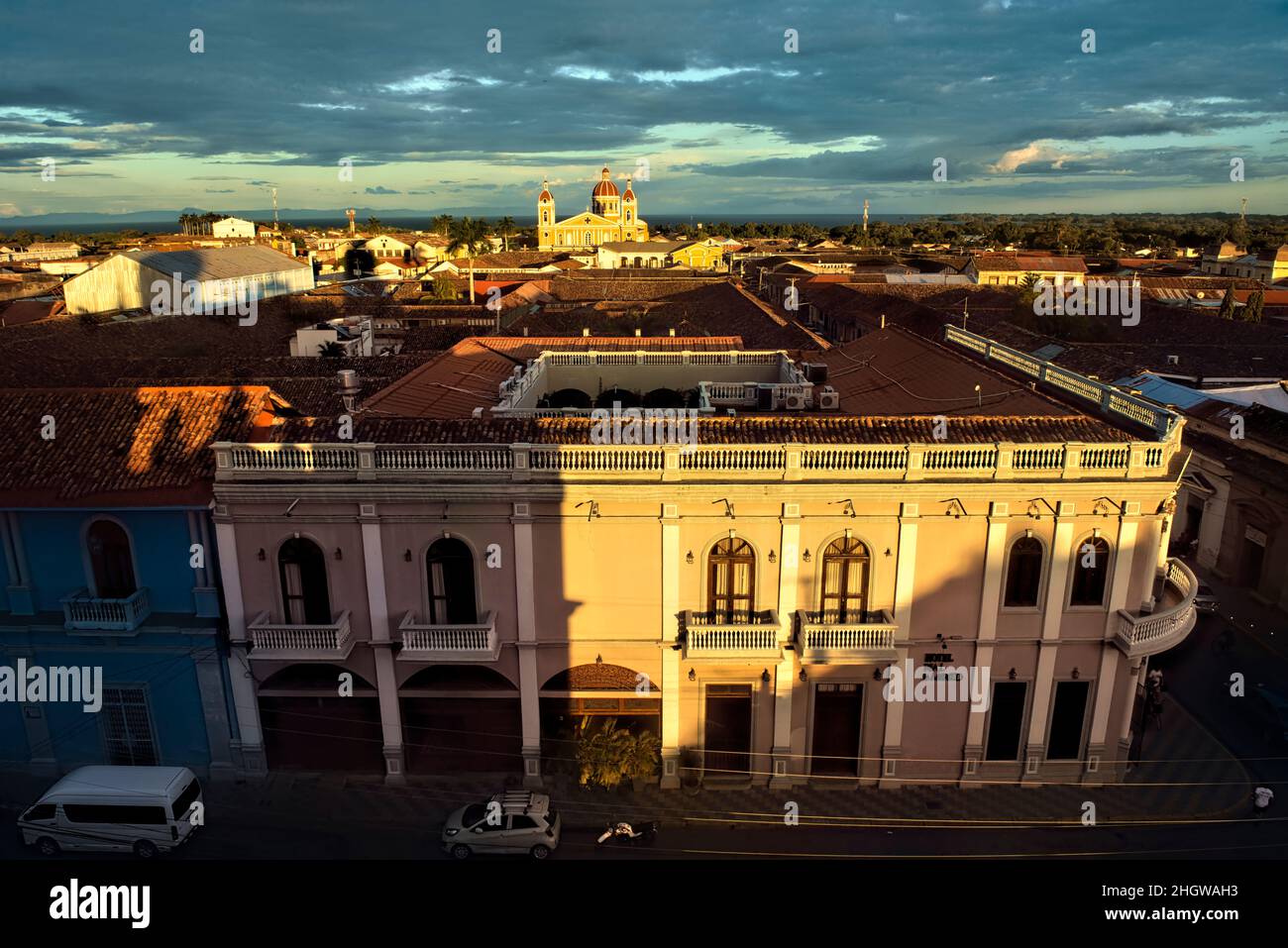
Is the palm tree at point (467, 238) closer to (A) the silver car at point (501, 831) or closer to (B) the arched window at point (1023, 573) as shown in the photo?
(A) the silver car at point (501, 831)

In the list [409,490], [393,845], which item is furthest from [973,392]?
[393,845]

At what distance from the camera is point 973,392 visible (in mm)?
24703

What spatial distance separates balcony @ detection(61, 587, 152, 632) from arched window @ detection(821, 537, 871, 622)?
15.8m

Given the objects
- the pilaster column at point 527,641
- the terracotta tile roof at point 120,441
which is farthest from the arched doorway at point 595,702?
the terracotta tile roof at point 120,441

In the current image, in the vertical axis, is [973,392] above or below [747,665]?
above

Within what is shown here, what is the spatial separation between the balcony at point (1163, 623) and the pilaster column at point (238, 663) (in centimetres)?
2028

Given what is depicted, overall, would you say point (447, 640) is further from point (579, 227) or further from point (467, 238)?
point (579, 227)

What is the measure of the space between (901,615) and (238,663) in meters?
15.6

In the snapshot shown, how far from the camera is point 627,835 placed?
1886cm

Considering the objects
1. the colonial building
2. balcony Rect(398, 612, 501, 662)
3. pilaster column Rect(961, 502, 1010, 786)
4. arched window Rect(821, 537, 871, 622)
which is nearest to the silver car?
the colonial building

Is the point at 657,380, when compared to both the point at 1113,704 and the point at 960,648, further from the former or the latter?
the point at 1113,704

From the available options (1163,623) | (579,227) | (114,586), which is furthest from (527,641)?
(579,227)

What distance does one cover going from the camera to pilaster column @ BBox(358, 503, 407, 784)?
19203 millimetres
